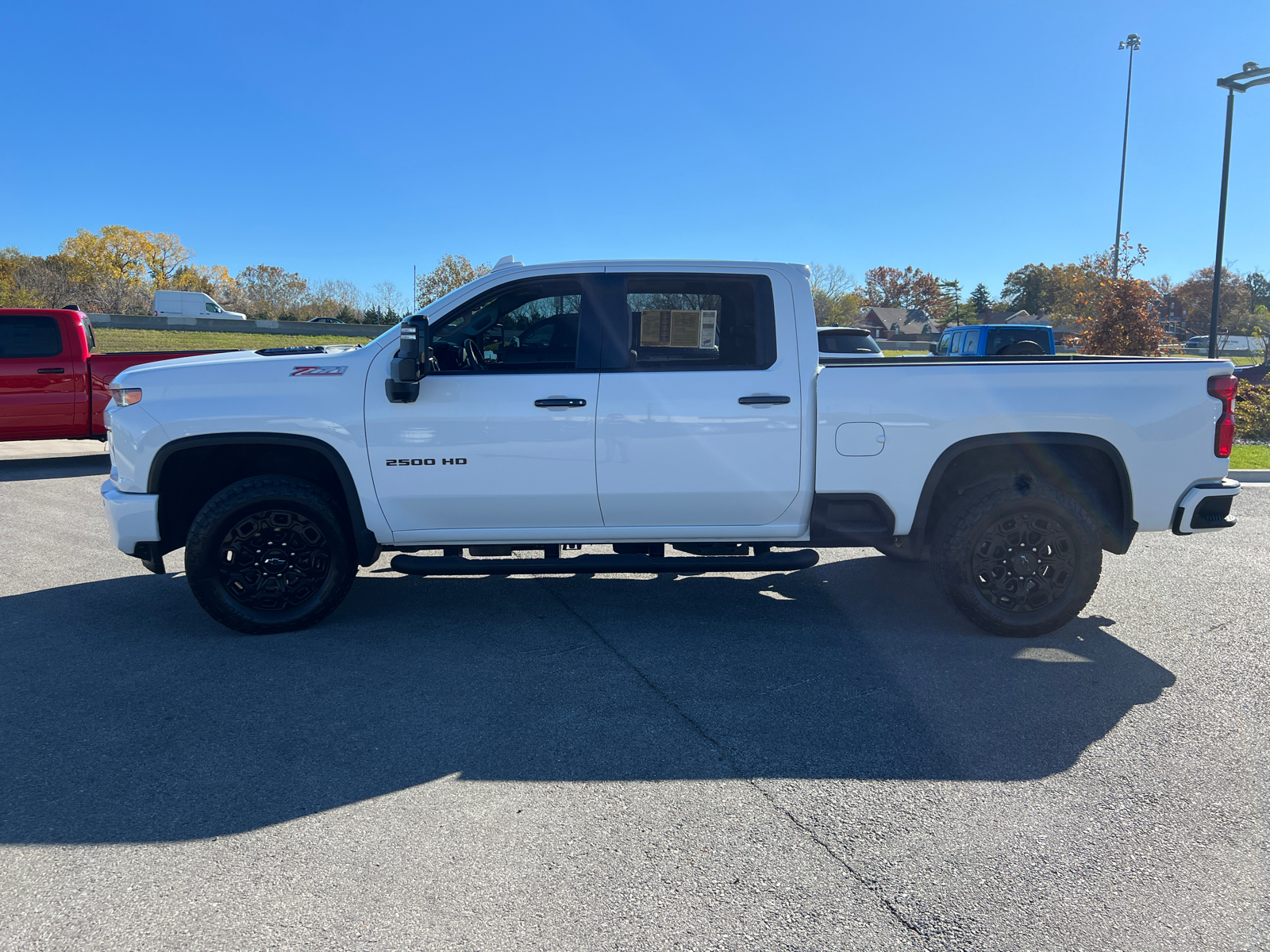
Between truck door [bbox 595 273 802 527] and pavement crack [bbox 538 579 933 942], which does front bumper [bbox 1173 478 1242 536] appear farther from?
pavement crack [bbox 538 579 933 942]

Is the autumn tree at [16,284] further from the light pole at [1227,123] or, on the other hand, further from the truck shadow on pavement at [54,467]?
the light pole at [1227,123]

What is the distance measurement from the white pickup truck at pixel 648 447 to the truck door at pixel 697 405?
0.01 metres

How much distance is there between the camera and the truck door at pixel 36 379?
1107 cm

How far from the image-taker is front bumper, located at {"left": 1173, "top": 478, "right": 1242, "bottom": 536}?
16.0 feet

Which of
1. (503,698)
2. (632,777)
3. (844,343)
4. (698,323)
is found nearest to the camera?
(632,777)

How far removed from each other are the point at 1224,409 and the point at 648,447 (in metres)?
3.18

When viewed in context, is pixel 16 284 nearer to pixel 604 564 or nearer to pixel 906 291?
pixel 604 564

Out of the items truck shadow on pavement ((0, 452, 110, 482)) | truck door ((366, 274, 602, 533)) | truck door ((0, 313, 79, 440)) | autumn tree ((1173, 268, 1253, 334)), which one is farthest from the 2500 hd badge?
autumn tree ((1173, 268, 1253, 334))

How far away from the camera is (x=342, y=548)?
4.95m

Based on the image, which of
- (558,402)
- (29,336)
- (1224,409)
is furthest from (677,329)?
(29,336)

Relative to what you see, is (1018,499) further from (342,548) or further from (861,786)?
(342,548)

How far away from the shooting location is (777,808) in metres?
3.18

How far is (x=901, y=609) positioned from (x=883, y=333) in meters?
91.2

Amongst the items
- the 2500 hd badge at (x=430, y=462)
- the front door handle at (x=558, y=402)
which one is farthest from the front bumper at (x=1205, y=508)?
the 2500 hd badge at (x=430, y=462)
